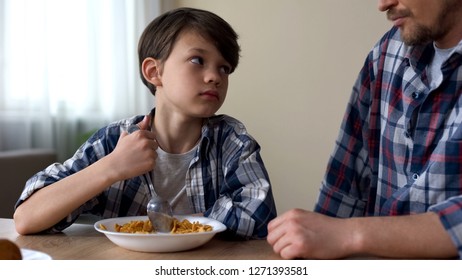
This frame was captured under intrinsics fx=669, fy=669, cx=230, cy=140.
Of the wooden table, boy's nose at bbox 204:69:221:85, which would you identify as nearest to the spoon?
the wooden table

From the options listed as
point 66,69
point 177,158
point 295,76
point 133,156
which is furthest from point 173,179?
point 295,76

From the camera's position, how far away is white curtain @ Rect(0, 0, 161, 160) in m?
3.02

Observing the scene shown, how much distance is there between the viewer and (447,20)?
1.29 meters

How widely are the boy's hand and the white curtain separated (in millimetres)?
1917

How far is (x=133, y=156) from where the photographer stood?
1215mm

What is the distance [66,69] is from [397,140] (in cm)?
227

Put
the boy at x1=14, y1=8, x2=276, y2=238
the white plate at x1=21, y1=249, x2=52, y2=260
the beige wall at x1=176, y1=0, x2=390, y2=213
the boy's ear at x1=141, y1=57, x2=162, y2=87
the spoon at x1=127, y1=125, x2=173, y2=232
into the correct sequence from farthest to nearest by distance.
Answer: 1. the beige wall at x1=176, y1=0, x2=390, y2=213
2. the boy's ear at x1=141, y1=57, x2=162, y2=87
3. the boy at x1=14, y1=8, x2=276, y2=238
4. the spoon at x1=127, y1=125, x2=173, y2=232
5. the white plate at x1=21, y1=249, x2=52, y2=260

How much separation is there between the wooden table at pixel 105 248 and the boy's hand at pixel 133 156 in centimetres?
12

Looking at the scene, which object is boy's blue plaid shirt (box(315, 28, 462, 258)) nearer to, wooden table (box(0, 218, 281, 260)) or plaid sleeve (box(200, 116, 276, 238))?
plaid sleeve (box(200, 116, 276, 238))

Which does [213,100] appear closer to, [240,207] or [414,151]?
[240,207]

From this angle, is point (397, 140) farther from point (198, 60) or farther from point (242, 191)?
point (198, 60)

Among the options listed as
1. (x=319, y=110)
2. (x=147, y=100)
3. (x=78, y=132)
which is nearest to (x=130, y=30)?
(x=147, y=100)

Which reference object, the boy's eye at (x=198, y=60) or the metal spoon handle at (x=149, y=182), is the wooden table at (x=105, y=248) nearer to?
the metal spoon handle at (x=149, y=182)
